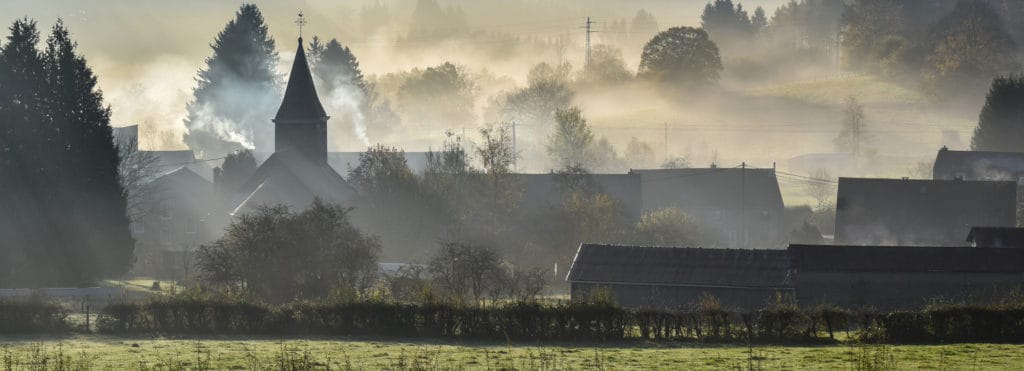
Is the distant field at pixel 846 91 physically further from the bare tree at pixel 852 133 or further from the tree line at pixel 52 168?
the tree line at pixel 52 168

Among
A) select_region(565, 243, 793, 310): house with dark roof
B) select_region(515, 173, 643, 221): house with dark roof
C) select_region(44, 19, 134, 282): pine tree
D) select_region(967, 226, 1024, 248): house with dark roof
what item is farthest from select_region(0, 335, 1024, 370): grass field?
select_region(515, 173, 643, 221): house with dark roof

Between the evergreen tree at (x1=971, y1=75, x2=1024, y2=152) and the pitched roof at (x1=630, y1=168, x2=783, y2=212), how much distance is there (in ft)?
75.4

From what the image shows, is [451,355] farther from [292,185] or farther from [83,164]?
[292,185]

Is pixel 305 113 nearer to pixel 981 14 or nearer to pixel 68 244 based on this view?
pixel 68 244

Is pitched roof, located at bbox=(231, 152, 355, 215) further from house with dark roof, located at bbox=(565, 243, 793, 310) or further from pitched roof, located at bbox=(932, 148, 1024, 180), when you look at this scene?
pitched roof, located at bbox=(932, 148, 1024, 180)

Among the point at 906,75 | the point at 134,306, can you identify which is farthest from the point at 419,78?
the point at 134,306

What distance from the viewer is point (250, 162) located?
82438mm

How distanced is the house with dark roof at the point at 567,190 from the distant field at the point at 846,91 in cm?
5398

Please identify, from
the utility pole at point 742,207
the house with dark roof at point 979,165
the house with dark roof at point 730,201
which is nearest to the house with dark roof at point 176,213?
the house with dark roof at point 730,201

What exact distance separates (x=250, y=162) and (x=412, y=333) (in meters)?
48.5

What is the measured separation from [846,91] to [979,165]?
161 feet

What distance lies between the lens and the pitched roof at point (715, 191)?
279 feet

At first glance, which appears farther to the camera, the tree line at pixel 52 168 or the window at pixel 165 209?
the window at pixel 165 209

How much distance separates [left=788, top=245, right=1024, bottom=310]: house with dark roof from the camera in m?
48.0
